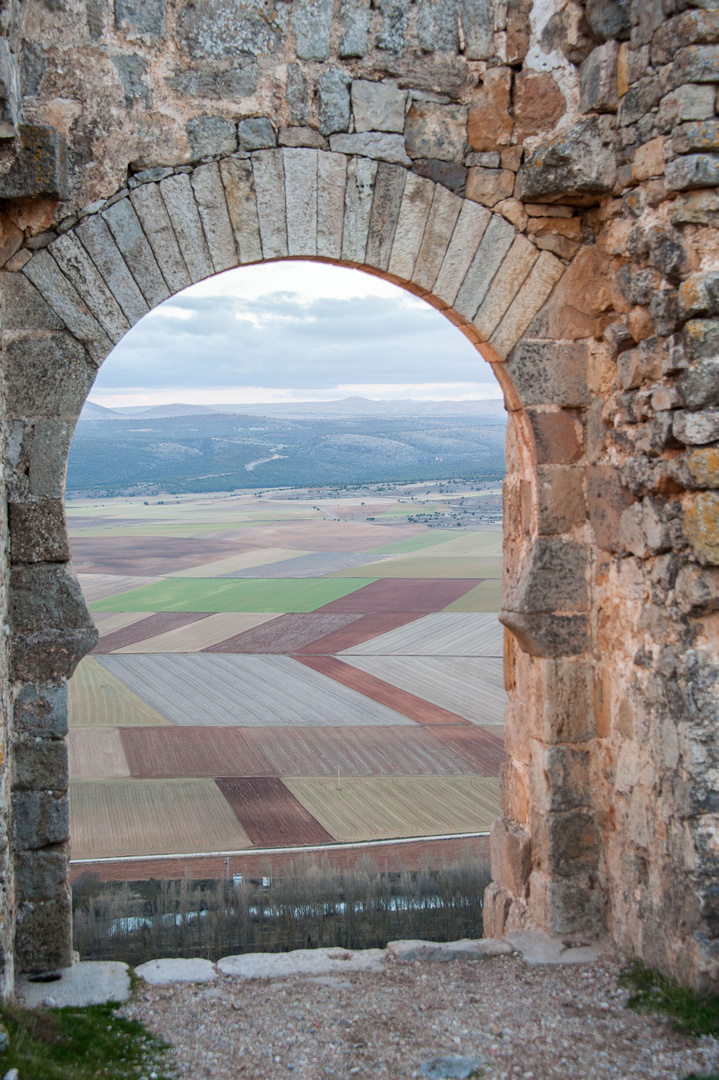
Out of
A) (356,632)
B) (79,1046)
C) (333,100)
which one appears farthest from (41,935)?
(356,632)

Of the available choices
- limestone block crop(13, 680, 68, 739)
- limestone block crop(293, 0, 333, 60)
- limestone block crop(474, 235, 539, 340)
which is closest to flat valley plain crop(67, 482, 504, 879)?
limestone block crop(13, 680, 68, 739)

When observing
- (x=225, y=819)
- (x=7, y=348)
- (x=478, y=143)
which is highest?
(x=478, y=143)

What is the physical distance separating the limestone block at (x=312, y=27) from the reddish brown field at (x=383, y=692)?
1267 cm

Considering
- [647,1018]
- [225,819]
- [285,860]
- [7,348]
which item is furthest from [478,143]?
[225,819]

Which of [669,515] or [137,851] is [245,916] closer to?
[137,851]

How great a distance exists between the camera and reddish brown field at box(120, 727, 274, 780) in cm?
1352

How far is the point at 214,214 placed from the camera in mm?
4422

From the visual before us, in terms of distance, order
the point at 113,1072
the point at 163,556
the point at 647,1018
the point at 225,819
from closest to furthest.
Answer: the point at 113,1072, the point at 647,1018, the point at 225,819, the point at 163,556

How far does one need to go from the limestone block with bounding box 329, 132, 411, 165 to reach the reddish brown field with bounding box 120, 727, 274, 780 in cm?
1054

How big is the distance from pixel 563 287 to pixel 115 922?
22.2ft

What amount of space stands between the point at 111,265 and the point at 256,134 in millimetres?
957

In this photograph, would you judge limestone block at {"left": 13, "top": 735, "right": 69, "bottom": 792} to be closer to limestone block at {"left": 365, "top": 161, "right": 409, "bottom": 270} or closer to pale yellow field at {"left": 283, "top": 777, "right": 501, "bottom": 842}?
limestone block at {"left": 365, "top": 161, "right": 409, "bottom": 270}

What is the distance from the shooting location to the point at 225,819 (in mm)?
11906

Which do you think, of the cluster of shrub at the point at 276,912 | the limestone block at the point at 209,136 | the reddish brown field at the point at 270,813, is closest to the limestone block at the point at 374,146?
the limestone block at the point at 209,136
